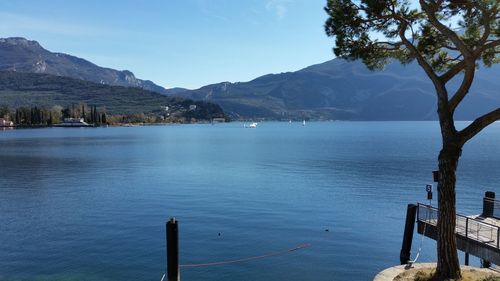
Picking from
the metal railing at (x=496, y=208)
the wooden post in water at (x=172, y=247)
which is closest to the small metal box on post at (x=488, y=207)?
the metal railing at (x=496, y=208)

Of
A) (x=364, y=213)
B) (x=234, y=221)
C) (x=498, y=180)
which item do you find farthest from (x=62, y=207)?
(x=498, y=180)

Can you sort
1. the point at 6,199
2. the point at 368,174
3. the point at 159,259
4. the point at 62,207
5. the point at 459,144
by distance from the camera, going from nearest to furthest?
the point at 459,144, the point at 159,259, the point at 62,207, the point at 6,199, the point at 368,174

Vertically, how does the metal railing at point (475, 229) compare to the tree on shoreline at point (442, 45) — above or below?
below

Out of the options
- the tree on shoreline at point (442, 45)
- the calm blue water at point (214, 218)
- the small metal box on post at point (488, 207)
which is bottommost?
the calm blue water at point (214, 218)

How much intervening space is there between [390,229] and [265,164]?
51.1 metres

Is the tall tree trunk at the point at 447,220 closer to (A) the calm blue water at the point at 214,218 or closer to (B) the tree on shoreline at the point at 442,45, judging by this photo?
(B) the tree on shoreline at the point at 442,45

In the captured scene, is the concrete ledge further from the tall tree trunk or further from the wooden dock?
the tall tree trunk

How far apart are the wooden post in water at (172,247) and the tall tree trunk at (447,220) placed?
35.9ft

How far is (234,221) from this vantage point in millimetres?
38406

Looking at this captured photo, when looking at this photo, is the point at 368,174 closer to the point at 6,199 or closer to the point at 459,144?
the point at 6,199

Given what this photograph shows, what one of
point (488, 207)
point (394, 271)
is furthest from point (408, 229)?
point (394, 271)

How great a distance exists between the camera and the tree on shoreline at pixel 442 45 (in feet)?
54.0

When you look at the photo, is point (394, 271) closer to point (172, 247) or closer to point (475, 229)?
point (475, 229)

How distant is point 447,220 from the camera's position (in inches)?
664
